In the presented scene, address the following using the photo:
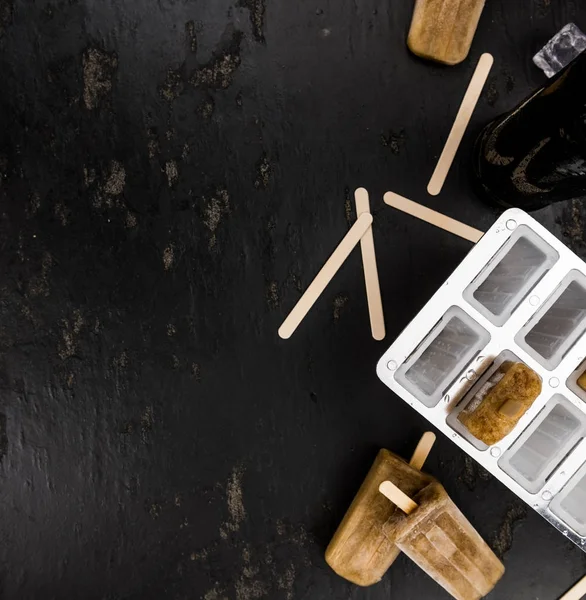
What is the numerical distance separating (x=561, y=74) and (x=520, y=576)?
133cm

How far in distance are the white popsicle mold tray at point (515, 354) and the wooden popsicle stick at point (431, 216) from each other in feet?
0.81

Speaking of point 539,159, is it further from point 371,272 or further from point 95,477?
point 95,477

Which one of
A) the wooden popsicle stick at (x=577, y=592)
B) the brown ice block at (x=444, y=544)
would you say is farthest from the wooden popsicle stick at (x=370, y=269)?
the wooden popsicle stick at (x=577, y=592)

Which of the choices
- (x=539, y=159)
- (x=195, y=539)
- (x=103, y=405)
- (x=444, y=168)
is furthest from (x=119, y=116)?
(x=195, y=539)

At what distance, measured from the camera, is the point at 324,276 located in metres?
1.45

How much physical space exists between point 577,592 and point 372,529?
2.30 ft

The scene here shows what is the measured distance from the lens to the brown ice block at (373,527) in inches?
53.6

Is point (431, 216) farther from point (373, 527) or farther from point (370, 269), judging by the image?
point (373, 527)

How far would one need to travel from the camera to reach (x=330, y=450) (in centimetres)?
147

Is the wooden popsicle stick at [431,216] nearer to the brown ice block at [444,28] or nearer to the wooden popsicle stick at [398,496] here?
the brown ice block at [444,28]

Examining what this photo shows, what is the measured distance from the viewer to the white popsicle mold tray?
3.77ft

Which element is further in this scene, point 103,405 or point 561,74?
point 103,405

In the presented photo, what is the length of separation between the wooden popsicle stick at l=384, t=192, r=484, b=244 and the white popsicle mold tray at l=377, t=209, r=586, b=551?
25 centimetres

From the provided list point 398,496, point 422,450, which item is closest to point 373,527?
point 398,496
